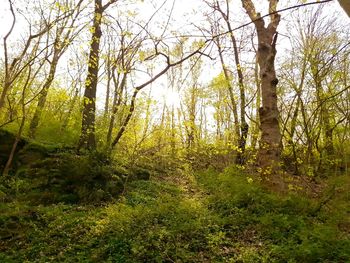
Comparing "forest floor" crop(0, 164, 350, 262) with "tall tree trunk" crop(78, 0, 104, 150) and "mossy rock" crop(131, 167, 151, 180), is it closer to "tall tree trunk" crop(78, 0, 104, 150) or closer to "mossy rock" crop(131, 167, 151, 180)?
"mossy rock" crop(131, 167, 151, 180)

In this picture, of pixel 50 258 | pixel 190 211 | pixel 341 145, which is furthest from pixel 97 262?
pixel 341 145

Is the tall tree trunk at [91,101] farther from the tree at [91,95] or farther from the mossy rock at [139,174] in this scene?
the mossy rock at [139,174]

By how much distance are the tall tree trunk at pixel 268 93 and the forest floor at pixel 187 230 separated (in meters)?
0.93

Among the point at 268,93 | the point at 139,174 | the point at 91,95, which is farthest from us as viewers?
the point at 139,174

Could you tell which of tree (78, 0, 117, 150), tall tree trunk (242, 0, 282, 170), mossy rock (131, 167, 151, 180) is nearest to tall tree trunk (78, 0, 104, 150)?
tree (78, 0, 117, 150)

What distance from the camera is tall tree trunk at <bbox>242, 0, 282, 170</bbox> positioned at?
7.85 m

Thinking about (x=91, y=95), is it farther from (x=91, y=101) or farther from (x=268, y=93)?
(x=268, y=93)

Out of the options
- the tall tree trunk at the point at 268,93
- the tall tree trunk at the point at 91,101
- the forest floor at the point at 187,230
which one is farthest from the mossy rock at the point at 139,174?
the tall tree trunk at the point at 268,93

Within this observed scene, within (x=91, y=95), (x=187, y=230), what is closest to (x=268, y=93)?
(x=187, y=230)

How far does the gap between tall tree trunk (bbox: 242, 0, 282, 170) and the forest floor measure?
0.93 metres

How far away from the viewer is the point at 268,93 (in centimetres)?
823

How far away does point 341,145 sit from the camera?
1184 centimetres

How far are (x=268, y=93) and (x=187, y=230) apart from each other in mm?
4157

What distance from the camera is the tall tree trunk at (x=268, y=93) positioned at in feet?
25.8
